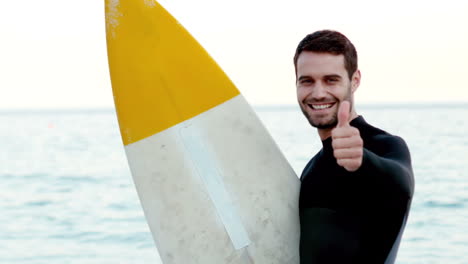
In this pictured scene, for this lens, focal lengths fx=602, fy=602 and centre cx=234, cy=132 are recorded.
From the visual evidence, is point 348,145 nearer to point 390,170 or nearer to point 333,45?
point 390,170

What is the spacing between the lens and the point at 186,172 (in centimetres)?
224

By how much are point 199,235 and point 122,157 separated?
19.5m

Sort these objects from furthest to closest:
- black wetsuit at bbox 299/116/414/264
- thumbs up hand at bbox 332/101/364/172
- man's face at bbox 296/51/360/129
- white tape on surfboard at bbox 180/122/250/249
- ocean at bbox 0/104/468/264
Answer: ocean at bbox 0/104/468/264 < white tape on surfboard at bbox 180/122/250/249 < man's face at bbox 296/51/360/129 < black wetsuit at bbox 299/116/414/264 < thumbs up hand at bbox 332/101/364/172

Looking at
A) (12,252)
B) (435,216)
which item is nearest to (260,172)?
(12,252)

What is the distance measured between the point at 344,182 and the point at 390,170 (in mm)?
174

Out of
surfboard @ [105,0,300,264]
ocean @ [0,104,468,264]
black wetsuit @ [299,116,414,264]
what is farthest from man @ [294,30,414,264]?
ocean @ [0,104,468,264]

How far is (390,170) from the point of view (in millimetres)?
1703

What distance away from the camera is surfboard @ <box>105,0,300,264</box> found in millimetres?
2219

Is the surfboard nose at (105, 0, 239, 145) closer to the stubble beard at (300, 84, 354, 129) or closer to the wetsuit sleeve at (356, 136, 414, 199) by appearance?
the stubble beard at (300, 84, 354, 129)

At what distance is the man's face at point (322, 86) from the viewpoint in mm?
1867

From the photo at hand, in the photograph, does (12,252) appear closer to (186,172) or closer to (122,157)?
(186,172)

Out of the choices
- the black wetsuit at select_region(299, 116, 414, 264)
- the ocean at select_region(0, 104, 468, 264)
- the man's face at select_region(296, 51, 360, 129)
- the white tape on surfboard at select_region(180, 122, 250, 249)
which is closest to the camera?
the black wetsuit at select_region(299, 116, 414, 264)

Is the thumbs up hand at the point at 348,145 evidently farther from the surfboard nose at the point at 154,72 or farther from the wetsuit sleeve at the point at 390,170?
the surfboard nose at the point at 154,72

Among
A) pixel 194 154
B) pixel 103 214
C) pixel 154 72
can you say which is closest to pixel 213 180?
pixel 194 154
